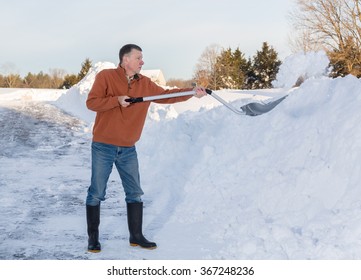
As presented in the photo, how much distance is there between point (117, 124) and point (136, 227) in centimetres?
99

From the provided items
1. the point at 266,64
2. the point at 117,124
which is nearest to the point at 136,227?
the point at 117,124

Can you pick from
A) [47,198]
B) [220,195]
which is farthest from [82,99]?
[220,195]

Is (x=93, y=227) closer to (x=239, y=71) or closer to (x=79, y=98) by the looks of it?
(x=79, y=98)

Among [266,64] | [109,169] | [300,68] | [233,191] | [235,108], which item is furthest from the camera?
[266,64]

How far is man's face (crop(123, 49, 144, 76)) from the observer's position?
4.14m

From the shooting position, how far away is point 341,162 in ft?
15.9

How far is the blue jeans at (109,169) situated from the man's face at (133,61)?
672 mm

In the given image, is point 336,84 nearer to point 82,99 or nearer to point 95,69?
point 82,99

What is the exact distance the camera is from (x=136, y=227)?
4480 mm

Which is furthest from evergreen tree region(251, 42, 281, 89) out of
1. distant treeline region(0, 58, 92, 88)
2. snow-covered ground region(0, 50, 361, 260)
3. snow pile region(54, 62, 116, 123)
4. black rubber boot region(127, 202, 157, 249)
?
black rubber boot region(127, 202, 157, 249)

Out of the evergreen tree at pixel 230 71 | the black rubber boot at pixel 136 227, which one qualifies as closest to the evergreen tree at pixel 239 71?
the evergreen tree at pixel 230 71

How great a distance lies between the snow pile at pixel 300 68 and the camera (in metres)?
6.82

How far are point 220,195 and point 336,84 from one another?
6.24 feet
